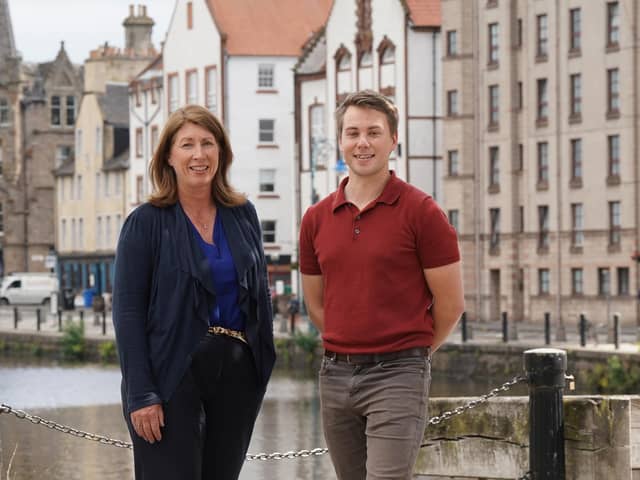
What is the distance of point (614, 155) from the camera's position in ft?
202

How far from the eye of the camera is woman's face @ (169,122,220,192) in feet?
27.7

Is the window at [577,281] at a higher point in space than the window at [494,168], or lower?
lower

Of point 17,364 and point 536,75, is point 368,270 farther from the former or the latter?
point 536,75

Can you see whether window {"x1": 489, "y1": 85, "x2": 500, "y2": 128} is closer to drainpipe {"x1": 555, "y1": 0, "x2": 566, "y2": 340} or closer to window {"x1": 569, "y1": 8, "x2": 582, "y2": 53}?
drainpipe {"x1": 555, "y1": 0, "x2": 566, "y2": 340}

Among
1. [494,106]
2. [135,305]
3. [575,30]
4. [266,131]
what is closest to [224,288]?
[135,305]

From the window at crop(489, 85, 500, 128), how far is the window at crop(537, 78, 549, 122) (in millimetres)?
2109

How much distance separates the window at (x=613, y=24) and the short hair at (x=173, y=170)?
53222mm

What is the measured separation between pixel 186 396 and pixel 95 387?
134ft

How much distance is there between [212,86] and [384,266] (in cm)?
7789

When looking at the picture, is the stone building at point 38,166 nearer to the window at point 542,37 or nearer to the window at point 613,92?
the window at point 542,37

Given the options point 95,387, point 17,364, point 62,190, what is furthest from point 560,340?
point 62,190

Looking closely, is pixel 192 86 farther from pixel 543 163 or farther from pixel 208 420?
pixel 208 420

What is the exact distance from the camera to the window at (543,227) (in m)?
64.2

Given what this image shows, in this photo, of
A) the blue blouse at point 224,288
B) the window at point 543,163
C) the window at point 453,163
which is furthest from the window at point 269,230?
the blue blouse at point 224,288
